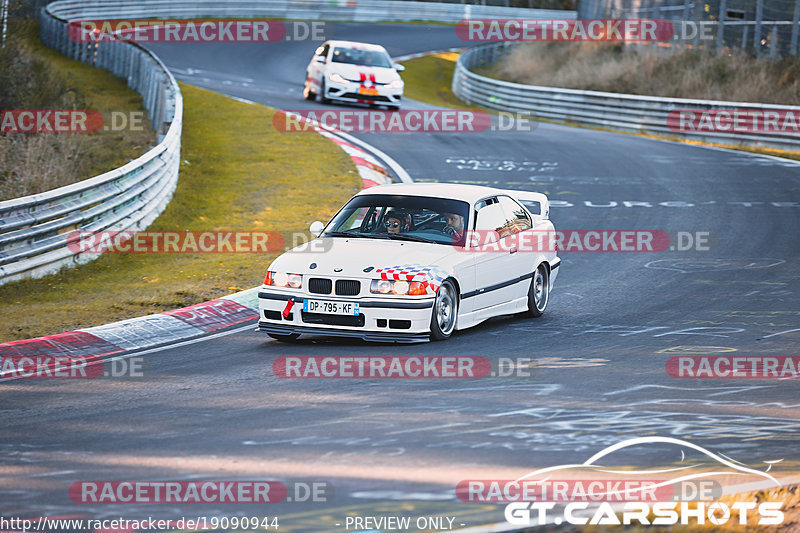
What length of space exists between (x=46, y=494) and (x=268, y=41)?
139 ft

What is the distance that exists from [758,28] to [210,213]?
21111 mm

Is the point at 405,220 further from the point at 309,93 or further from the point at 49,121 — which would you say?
the point at 309,93

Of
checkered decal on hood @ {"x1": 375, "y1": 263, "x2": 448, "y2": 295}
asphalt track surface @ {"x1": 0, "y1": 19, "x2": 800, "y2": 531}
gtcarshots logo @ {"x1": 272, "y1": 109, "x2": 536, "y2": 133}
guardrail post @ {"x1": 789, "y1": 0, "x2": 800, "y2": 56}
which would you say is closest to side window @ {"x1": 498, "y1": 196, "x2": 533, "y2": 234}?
asphalt track surface @ {"x1": 0, "y1": 19, "x2": 800, "y2": 531}

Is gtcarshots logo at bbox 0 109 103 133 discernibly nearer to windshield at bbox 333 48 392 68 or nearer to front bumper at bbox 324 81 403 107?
front bumper at bbox 324 81 403 107

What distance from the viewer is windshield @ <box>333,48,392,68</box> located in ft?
95.2

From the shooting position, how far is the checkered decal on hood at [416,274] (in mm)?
9797

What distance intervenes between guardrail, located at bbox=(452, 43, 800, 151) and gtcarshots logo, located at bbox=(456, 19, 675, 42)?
20.7ft

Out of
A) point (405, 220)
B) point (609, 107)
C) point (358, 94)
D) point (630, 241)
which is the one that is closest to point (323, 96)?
point (358, 94)

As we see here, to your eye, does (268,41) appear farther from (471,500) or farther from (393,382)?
(471,500)

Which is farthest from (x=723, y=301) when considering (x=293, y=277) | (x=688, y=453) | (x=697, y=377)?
(x=688, y=453)

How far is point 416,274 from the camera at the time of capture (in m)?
9.82

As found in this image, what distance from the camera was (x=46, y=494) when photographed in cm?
583

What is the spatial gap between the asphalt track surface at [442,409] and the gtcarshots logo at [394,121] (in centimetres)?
1209

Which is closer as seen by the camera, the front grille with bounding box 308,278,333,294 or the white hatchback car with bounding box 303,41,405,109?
the front grille with bounding box 308,278,333,294
